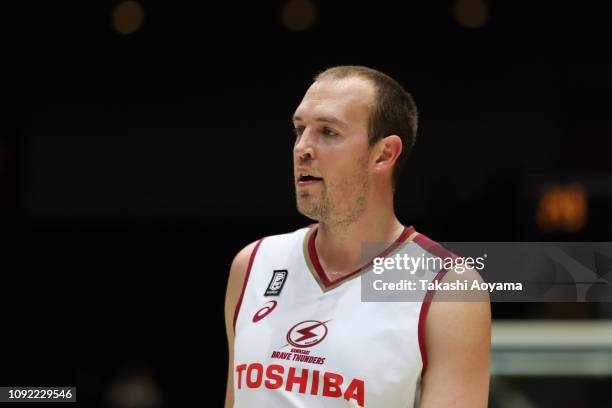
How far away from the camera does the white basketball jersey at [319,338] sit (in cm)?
280

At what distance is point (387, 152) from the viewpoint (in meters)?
3.03

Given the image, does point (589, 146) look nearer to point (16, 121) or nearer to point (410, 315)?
point (16, 121)

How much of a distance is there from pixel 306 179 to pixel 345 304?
38cm

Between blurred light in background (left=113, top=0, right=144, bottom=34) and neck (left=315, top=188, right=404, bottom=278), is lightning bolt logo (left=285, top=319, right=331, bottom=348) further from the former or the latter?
blurred light in background (left=113, top=0, right=144, bottom=34)

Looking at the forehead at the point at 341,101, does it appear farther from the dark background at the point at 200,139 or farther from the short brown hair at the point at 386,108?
the dark background at the point at 200,139

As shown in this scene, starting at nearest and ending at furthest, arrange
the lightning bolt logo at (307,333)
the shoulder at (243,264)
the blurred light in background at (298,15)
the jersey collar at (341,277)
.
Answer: the lightning bolt logo at (307,333)
the jersey collar at (341,277)
the shoulder at (243,264)
the blurred light in background at (298,15)

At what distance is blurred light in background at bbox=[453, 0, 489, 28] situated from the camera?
1092 centimetres

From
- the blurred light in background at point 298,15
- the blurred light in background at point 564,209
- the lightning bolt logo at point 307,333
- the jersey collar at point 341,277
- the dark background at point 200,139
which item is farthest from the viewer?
the blurred light in background at point 298,15

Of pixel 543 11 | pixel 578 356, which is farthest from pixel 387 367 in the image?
pixel 543 11

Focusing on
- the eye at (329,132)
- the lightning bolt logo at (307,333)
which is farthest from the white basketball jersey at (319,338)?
the eye at (329,132)

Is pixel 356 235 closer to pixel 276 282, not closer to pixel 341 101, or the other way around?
pixel 276 282

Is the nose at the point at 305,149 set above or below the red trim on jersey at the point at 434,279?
above

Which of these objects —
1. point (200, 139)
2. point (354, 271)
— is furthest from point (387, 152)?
point (200, 139)

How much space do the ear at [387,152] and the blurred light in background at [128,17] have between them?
26.7 ft
